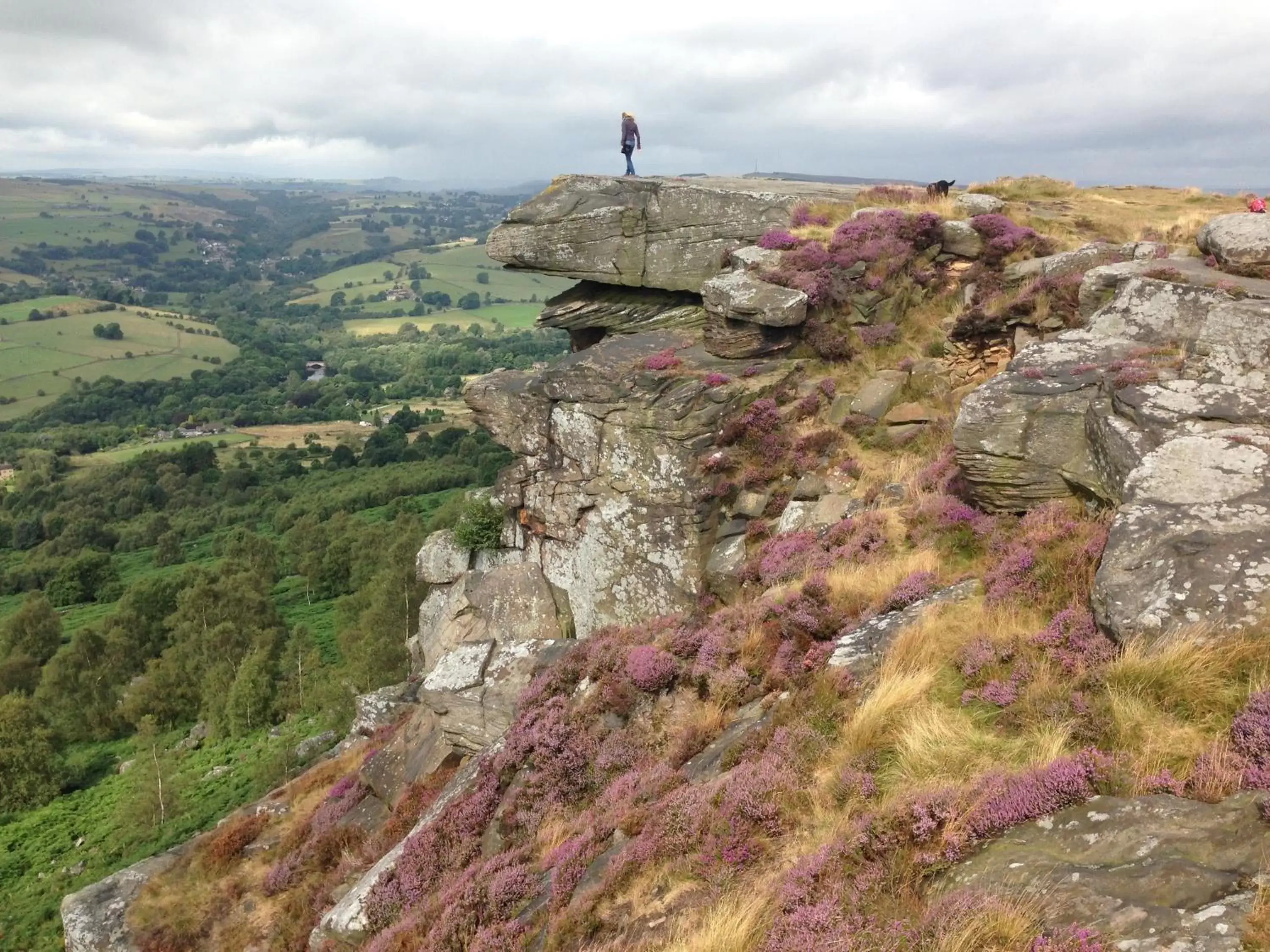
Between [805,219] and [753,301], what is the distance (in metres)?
6.91

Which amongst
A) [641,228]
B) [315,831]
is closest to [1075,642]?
[315,831]

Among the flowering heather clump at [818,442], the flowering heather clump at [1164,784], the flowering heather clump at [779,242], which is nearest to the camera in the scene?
the flowering heather clump at [1164,784]

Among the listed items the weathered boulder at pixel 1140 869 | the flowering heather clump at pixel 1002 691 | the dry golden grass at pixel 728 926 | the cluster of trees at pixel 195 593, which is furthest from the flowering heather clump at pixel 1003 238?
the cluster of trees at pixel 195 593

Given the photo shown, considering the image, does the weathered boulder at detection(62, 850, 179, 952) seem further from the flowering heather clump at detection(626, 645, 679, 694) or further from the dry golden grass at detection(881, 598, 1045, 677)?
the dry golden grass at detection(881, 598, 1045, 677)

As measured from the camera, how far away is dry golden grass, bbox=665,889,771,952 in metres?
6.17

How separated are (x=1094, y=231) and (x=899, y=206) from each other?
6927 millimetres

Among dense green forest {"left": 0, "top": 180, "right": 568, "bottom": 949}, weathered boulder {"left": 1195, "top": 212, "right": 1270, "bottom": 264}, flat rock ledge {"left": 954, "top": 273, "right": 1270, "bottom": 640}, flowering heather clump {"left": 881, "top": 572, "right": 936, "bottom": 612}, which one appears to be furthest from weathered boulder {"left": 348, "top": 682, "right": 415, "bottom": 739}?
weathered boulder {"left": 1195, "top": 212, "right": 1270, "bottom": 264}

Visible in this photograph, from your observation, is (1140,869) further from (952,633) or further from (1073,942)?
(952,633)

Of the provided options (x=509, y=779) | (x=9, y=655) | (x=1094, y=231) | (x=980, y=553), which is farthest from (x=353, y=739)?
(x=9, y=655)

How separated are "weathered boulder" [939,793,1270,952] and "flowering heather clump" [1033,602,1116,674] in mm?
2096

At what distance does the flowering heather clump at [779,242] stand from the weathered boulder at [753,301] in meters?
1.99

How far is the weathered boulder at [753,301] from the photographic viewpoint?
76.4ft

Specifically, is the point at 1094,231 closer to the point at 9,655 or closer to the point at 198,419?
the point at 9,655

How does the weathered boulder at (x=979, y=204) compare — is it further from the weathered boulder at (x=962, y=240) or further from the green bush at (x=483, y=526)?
the green bush at (x=483, y=526)
